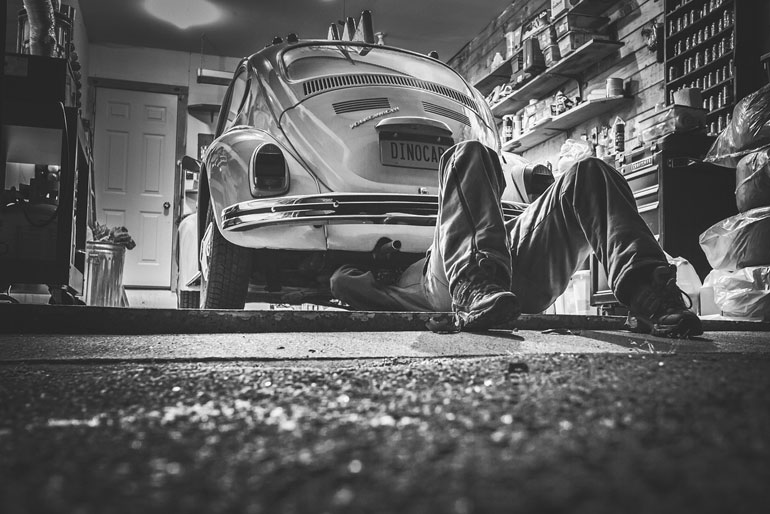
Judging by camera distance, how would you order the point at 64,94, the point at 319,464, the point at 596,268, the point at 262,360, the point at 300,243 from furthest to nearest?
the point at 596,268, the point at 64,94, the point at 300,243, the point at 262,360, the point at 319,464

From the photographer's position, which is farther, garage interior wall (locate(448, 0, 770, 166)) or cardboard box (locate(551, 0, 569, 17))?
cardboard box (locate(551, 0, 569, 17))

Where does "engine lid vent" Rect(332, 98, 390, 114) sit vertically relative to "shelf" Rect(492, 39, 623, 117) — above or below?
below

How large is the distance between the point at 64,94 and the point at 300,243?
1442 millimetres

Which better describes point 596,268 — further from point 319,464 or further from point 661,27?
point 319,464

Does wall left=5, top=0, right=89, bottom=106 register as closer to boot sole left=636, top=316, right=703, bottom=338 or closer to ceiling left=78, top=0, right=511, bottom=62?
ceiling left=78, top=0, right=511, bottom=62

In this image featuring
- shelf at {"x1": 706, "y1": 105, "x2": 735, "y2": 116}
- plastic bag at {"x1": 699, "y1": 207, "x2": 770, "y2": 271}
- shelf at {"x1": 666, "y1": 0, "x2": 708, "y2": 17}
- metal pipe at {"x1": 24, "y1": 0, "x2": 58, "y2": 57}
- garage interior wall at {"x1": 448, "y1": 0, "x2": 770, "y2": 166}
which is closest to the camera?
plastic bag at {"x1": 699, "y1": 207, "x2": 770, "y2": 271}

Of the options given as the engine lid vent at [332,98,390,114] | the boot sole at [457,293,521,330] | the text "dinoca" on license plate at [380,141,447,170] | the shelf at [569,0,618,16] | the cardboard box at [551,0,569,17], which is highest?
the cardboard box at [551,0,569,17]

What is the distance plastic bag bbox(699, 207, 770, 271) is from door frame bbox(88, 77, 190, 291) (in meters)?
6.87

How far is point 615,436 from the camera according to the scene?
1.20 ft

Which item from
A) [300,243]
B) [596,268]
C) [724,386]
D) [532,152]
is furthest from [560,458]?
[532,152]

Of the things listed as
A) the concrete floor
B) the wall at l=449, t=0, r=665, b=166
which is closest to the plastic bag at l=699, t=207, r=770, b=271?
the wall at l=449, t=0, r=665, b=166

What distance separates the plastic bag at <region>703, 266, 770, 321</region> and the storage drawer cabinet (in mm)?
649

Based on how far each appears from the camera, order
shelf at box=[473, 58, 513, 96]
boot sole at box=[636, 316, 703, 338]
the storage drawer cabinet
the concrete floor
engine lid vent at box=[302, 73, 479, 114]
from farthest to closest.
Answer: shelf at box=[473, 58, 513, 96] < the storage drawer cabinet < engine lid vent at box=[302, 73, 479, 114] < boot sole at box=[636, 316, 703, 338] < the concrete floor

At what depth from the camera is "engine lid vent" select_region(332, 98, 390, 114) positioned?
2.57 metres
